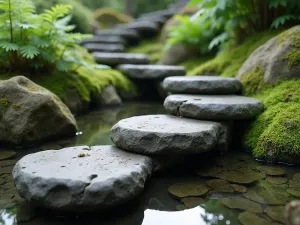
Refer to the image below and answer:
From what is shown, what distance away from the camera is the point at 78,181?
2.22m

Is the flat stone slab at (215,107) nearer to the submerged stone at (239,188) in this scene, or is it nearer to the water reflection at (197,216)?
the submerged stone at (239,188)

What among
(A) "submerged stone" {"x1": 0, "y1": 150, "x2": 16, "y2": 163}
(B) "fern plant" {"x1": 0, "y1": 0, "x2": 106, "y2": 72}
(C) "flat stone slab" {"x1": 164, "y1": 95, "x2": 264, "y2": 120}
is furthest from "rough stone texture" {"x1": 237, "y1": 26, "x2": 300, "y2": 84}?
(A) "submerged stone" {"x1": 0, "y1": 150, "x2": 16, "y2": 163}

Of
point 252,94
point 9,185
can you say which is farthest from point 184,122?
point 9,185

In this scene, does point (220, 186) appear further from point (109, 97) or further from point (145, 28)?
point (145, 28)

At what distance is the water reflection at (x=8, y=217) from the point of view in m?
2.16

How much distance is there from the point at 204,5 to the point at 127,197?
4.70 meters

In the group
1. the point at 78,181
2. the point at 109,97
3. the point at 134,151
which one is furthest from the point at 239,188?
the point at 109,97

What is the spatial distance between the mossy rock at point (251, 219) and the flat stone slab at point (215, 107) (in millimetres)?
1520

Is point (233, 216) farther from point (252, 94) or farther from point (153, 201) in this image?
point (252, 94)

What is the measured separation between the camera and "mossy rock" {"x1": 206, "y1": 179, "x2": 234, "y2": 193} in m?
2.68

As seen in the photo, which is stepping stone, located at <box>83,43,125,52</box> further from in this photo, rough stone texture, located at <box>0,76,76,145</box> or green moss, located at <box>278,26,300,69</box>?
green moss, located at <box>278,26,300,69</box>

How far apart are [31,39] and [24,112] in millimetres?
→ 1513

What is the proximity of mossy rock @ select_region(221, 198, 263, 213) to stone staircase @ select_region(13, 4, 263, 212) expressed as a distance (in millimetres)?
687

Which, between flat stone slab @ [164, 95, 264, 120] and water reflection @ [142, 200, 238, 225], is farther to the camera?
flat stone slab @ [164, 95, 264, 120]
